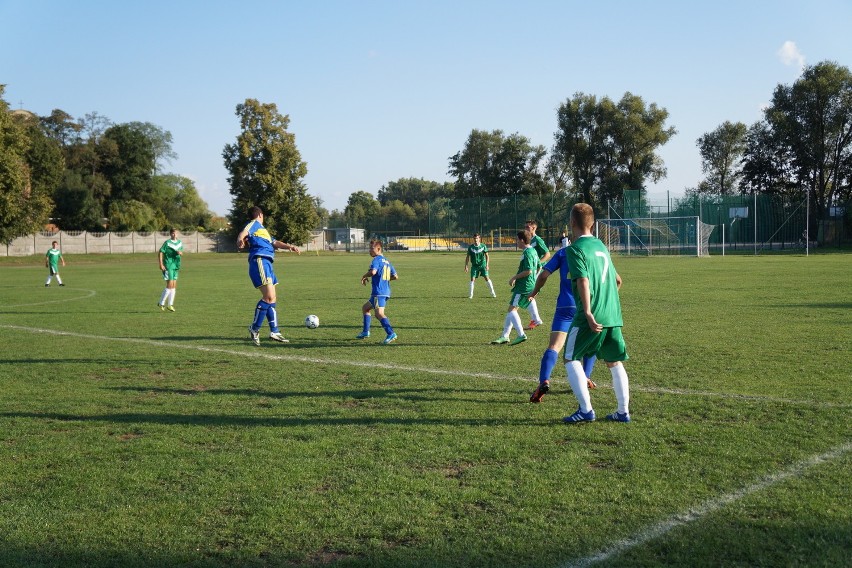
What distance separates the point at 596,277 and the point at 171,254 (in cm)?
1491

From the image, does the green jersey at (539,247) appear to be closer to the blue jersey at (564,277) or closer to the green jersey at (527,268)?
the green jersey at (527,268)

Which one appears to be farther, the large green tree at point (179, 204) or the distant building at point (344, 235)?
the distant building at point (344, 235)

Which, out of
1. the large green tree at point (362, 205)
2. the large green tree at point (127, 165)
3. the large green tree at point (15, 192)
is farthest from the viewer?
the large green tree at point (362, 205)

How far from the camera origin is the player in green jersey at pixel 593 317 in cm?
611

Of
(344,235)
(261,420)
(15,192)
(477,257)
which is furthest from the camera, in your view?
(344,235)

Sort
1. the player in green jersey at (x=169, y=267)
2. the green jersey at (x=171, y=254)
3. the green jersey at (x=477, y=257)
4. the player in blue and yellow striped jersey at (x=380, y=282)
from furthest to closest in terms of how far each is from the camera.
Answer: the green jersey at (x=477, y=257) < the green jersey at (x=171, y=254) < the player in green jersey at (x=169, y=267) < the player in blue and yellow striped jersey at (x=380, y=282)

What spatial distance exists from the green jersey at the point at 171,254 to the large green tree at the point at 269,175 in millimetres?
54979

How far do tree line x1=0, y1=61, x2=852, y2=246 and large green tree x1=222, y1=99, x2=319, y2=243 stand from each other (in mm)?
115

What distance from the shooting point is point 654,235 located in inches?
2119

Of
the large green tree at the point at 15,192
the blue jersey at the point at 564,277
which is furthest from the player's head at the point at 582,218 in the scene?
the large green tree at the point at 15,192

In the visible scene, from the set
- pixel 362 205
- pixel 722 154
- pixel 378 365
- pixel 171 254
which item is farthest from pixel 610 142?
pixel 362 205

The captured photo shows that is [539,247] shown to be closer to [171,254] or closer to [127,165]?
[171,254]

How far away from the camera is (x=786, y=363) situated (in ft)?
29.2

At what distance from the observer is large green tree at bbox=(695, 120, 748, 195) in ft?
260
